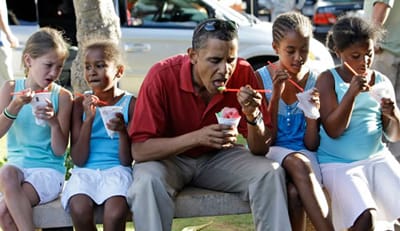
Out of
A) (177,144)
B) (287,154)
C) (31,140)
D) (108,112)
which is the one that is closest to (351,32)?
(287,154)

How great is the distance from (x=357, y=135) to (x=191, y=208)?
1.01 meters

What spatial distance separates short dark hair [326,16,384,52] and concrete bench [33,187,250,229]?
101 cm

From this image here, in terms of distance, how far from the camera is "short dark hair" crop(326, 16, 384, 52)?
3.80 metres

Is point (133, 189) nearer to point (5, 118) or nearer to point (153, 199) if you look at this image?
point (153, 199)

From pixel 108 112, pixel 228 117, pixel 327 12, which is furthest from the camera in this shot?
pixel 327 12

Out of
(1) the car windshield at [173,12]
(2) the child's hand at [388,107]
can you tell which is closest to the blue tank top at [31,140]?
(2) the child's hand at [388,107]

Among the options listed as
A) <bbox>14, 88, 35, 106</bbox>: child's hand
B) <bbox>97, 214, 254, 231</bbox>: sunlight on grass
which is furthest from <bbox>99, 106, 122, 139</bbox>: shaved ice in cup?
<bbox>97, 214, 254, 231</bbox>: sunlight on grass

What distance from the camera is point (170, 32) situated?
365 inches

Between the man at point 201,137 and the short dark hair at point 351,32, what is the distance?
51 cm

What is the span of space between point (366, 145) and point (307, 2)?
550 inches

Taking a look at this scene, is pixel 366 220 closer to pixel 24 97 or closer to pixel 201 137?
pixel 201 137

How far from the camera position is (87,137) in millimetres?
3709

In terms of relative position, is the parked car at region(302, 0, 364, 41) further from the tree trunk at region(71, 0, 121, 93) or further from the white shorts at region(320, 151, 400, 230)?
the white shorts at region(320, 151, 400, 230)

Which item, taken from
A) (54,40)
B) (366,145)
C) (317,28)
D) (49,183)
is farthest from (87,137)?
(317,28)
